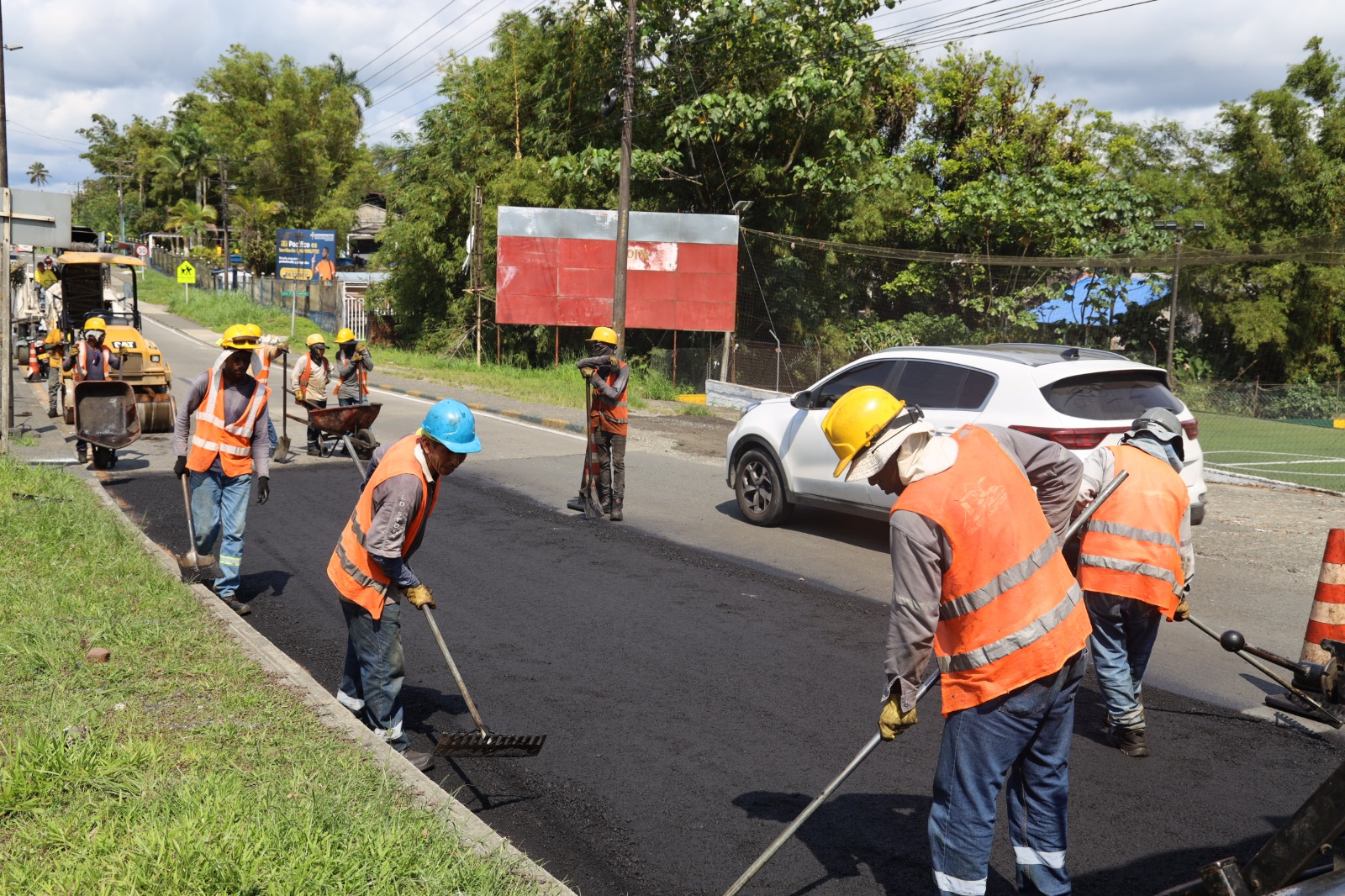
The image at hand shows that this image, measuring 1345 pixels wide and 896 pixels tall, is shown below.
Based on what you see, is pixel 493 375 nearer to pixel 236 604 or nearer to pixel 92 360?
pixel 92 360

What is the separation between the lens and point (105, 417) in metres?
11.9

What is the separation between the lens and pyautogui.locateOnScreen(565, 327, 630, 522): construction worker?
990 cm

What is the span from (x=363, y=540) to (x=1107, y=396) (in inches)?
222

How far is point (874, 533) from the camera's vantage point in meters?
9.72

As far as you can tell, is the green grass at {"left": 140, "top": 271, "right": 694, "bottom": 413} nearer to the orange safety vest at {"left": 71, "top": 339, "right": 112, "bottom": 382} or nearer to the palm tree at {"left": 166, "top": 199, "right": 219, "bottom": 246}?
the orange safety vest at {"left": 71, "top": 339, "right": 112, "bottom": 382}

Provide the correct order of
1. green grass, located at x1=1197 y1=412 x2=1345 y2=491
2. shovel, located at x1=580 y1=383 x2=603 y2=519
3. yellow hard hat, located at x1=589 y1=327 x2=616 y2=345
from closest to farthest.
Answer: yellow hard hat, located at x1=589 y1=327 x2=616 y2=345
shovel, located at x1=580 y1=383 x2=603 y2=519
green grass, located at x1=1197 y1=412 x2=1345 y2=491

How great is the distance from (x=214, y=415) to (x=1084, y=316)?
63.0 feet

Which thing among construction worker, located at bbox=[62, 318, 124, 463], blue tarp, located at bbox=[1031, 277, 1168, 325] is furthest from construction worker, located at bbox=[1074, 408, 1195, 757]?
blue tarp, located at bbox=[1031, 277, 1168, 325]

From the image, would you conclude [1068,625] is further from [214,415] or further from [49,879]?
[214,415]

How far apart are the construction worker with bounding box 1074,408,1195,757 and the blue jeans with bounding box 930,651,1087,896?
5.23ft

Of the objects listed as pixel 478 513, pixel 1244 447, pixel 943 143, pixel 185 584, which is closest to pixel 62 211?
pixel 478 513

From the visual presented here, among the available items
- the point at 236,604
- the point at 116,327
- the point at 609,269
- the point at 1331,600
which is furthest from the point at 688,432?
the point at 1331,600

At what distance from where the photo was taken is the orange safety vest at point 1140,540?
467 centimetres

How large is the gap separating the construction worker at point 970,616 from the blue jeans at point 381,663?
227 centimetres
